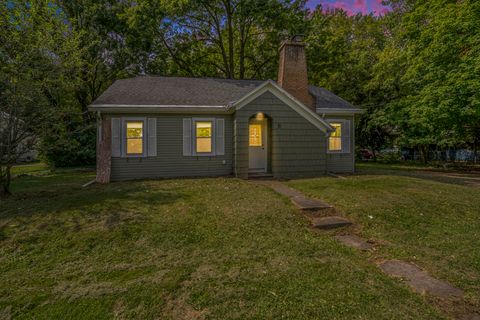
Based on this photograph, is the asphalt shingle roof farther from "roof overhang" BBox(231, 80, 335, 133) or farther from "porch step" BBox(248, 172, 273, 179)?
"porch step" BBox(248, 172, 273, 179)

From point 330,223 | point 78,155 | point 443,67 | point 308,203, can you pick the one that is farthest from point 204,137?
point 443,67

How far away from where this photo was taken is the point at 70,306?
2.75 m

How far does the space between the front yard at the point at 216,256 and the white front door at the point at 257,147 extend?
387cm

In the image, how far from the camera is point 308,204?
6137 mm

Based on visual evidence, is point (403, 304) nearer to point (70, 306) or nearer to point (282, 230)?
point (282, 230)

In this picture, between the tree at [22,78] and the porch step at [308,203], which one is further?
the tree at [22,78]

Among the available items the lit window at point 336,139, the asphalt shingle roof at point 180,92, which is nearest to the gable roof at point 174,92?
the asphalt shingle roof at point 180,92

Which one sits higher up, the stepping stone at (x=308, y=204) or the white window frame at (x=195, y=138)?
the white window frame at (x=195, y=138)

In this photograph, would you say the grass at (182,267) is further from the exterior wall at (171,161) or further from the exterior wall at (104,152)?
the exterior wall at (171,161)

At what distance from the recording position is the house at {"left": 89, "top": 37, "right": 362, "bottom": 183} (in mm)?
9875

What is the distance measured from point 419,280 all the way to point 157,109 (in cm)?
946

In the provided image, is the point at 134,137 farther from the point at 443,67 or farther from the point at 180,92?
the point at 443,67

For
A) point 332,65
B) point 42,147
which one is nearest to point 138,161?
point 42,147

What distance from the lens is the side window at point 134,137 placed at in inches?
399
